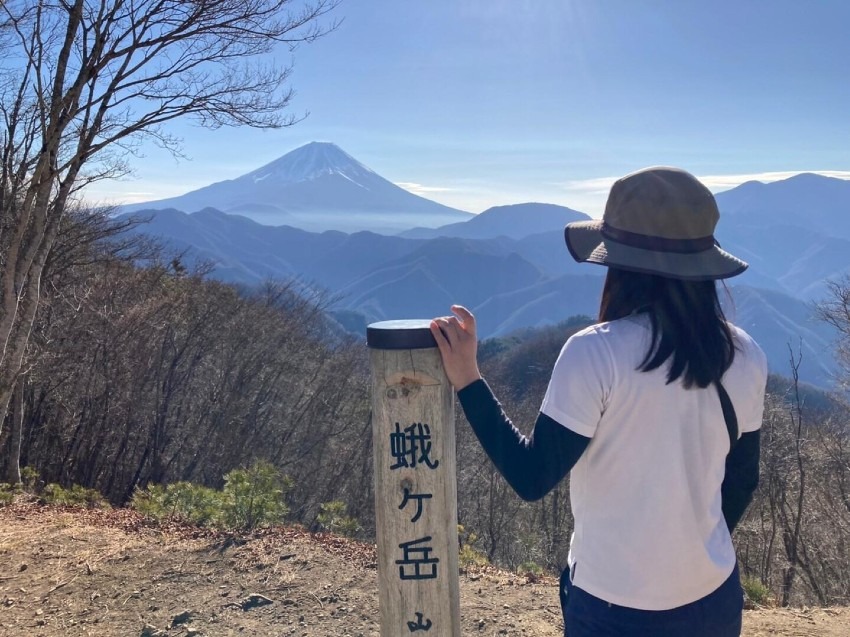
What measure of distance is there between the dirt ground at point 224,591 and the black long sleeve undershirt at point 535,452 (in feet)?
9.14

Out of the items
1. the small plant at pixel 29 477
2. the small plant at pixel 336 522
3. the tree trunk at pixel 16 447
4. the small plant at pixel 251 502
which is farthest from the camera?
the tree trunk at pixel 16 447

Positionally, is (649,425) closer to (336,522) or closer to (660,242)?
(660,242)

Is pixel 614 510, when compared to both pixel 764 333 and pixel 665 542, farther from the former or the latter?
pixel 764 333

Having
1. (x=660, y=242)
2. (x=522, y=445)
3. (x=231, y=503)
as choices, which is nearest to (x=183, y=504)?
(x=231, y=503)

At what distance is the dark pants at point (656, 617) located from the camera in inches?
49.9

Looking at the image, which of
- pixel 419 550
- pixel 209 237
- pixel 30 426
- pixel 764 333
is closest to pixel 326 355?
pixel 30 426

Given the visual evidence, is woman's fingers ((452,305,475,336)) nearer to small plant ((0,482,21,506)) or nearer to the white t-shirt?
the white t-shirt

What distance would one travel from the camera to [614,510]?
126 centimetres

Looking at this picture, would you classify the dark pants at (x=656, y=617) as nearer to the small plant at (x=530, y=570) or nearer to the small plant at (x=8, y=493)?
the small plant at (x=530, y=570)

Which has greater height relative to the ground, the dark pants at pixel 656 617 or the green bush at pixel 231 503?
the dark pants at pixel 656 617

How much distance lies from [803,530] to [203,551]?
11.0 meters

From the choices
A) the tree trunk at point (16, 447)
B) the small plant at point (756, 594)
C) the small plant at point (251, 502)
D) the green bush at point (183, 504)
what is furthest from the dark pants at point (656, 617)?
the tree trunk at point (16, 447)

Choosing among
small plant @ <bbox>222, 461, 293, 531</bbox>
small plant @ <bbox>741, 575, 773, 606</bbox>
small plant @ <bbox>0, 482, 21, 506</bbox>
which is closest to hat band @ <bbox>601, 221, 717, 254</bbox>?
small plant @ <bbox>741, 575, 773, 606</bbox>

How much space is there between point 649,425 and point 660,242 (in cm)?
37
